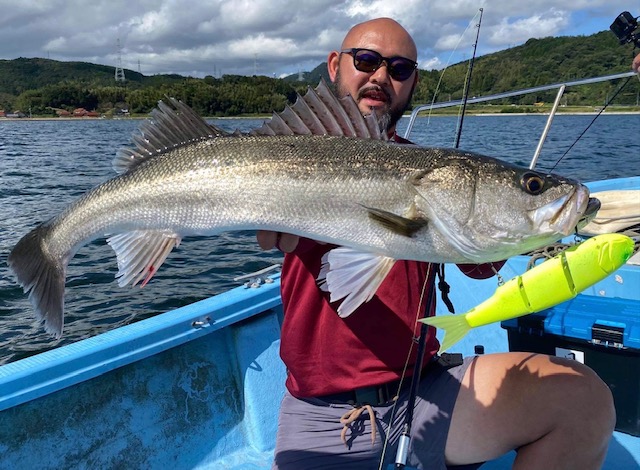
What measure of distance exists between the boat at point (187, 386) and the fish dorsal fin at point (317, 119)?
66.8 inches

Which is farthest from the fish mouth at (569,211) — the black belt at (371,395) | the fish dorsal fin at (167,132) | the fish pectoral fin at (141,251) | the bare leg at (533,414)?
the fish pectoral fin at (141,251)

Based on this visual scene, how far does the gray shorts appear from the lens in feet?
8.50

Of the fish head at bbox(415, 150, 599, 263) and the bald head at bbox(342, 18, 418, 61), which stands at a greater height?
the bald head at bbox(342, 18, 418, 61)

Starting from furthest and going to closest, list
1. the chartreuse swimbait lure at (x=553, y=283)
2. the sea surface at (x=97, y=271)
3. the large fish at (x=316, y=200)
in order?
1. the sea surface at (x=97, y=271)
2. the large fish at (x=316, y=200)
3. the chartreuse swimbait lure at (x=553, y=283)

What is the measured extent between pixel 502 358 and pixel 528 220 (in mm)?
815

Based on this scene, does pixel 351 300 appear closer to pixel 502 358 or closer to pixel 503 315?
pixel 503 315

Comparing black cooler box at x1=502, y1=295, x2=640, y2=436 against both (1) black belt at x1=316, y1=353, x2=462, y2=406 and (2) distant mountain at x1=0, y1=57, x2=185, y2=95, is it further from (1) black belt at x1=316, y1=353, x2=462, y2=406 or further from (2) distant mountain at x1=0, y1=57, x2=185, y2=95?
(2) distant mountain at x1=0, y1=57, x2=185, y2=95

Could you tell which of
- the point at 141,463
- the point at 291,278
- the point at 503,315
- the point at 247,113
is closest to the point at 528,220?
the point at 503,315

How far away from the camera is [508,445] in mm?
2531

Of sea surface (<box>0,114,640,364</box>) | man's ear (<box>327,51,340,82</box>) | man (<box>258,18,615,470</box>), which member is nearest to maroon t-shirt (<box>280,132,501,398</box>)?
man (<box>258,18,615,470</box>)

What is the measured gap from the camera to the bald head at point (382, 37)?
124 inches

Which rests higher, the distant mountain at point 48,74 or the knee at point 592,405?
the distant mountain at point 48,74

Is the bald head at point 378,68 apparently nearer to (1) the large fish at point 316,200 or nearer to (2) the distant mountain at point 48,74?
(1) the large fish at point 316,200

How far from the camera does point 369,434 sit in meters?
2.62
